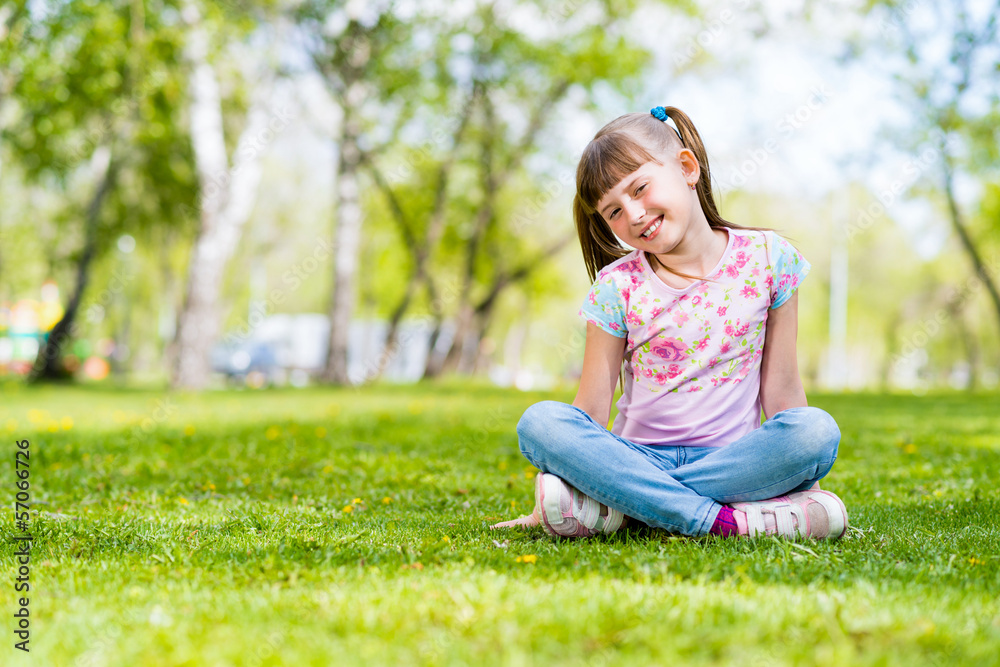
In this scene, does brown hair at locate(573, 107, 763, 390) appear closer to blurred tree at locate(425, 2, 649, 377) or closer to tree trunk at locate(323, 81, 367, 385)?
tree trunk at locate(323, 81, 367, 385)

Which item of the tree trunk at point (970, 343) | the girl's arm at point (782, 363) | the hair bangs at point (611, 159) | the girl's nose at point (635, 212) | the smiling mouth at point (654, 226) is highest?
the hair bangs at point (611, 159)

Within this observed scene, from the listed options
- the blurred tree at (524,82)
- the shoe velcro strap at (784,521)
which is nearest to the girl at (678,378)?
the shoe velcro strap at (784,521)

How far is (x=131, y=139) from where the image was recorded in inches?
838

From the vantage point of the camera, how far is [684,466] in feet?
11.7

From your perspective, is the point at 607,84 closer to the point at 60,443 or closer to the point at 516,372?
the point at 60,443

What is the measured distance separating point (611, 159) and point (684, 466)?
4.33ft

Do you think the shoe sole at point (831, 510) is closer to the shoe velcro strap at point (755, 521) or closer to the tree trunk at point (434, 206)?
the shoe velcro strap at point (755, 521)

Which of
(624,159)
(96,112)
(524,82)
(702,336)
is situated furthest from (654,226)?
(96,112)

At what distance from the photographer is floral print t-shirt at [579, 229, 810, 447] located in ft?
12.2

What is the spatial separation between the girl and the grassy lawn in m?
0.19

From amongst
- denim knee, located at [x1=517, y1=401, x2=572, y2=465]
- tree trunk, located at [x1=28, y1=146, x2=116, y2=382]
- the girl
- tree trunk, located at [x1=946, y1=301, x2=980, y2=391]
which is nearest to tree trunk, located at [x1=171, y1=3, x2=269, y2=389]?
tree trunk, located at [x1=28, y1=146, x2=116, y2=382]

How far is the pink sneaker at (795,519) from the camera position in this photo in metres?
3.46

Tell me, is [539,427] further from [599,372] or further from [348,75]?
[348,75]

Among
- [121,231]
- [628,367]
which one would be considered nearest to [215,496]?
[628,367]
